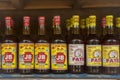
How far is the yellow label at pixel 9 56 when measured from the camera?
122 cm

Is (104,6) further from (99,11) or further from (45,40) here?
(45,40)

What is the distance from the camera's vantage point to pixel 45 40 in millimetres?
1247

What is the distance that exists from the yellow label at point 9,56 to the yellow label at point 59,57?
205 millimetres

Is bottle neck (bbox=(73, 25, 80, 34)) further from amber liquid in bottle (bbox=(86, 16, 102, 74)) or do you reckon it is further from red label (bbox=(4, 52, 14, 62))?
red label (bbox=(4, 52, 14, 62))

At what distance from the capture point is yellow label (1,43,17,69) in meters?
1.22

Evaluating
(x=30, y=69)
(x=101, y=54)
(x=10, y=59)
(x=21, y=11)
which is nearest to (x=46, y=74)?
(x=30, y=69)

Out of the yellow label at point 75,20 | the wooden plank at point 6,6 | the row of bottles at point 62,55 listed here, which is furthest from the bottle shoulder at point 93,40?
the wooden plank at point 6,6

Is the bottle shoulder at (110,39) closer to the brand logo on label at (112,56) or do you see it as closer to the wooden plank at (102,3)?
the brand logo on label at (112,56)

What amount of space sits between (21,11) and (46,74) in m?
0.50

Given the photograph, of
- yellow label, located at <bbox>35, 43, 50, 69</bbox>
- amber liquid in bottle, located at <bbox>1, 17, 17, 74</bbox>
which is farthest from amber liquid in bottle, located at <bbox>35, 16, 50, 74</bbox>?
amber liquid in bottle, located at <bbox>1, 17, 17, 74</bbox>

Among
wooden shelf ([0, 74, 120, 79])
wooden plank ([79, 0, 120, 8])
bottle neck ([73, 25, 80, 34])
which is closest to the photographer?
wooden shelf ([0, 74, 120, 79])

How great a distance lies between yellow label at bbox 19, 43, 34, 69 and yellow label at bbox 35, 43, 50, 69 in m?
0.03

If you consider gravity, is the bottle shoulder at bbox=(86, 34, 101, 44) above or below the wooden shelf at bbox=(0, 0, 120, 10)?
below

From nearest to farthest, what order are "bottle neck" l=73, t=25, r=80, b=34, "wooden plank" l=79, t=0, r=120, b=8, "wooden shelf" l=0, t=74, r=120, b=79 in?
"wooden shelf" l=0, t=74, r=120, b=79
"bottle neck" l=73, t=25, r=80, b=34
"wooden plank" l=79, t=0, r=120, b=8
